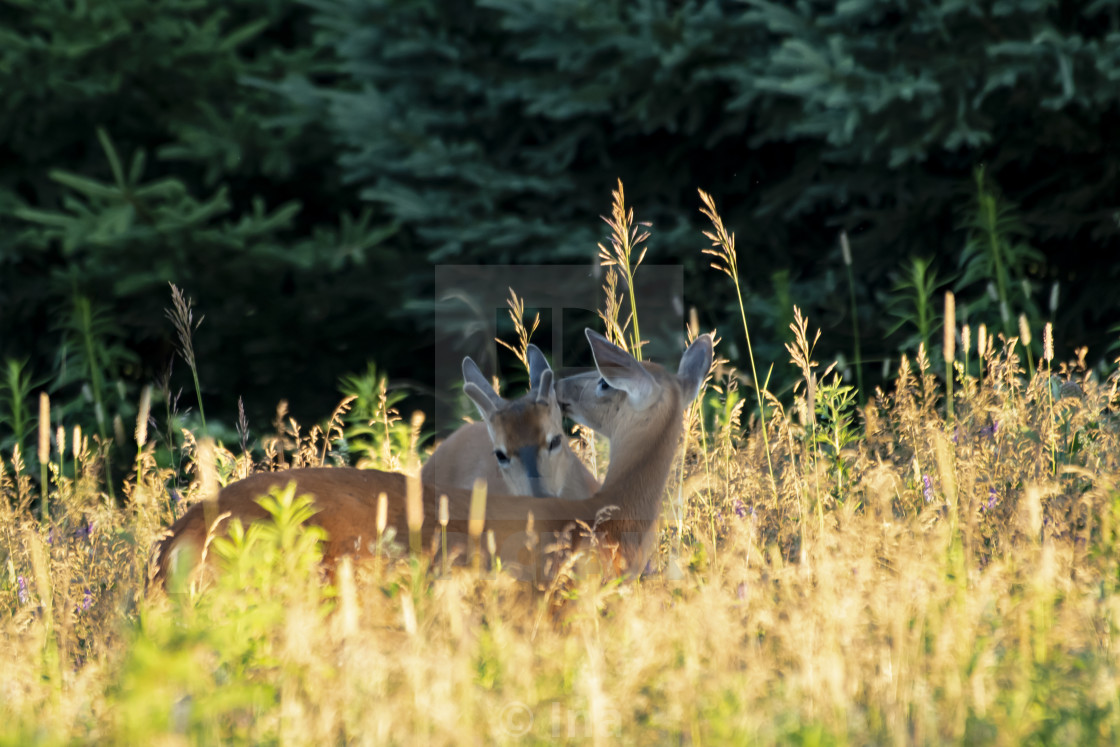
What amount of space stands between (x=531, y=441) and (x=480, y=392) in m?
0.33

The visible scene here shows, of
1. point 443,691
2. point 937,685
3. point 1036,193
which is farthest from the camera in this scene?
point 1036,193

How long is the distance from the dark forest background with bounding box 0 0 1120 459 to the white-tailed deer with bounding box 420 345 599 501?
10.4 feet

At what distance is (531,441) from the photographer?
496 centimetres

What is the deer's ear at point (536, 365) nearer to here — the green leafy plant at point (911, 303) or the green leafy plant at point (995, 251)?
the green leafy plant at point (911, 303)

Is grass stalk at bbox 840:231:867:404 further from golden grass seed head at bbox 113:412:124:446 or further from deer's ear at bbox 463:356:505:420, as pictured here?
golden grass seed head at bbox 113:412:124:446

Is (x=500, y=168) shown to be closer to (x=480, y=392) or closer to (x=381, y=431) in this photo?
(x=381, y=431)

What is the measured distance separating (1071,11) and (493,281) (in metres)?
4.37

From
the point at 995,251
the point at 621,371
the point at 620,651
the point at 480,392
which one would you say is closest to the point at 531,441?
the point at 480,392

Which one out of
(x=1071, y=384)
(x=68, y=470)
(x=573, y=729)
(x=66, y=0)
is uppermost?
(x=66, y=0)

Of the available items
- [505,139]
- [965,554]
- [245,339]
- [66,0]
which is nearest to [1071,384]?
[965,554]

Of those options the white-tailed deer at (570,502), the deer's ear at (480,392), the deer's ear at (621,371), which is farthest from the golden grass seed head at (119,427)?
the deer's ear at (621,371)

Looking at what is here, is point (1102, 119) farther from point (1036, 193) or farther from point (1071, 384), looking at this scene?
point (1071, 384)

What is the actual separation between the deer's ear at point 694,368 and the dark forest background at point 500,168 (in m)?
3.33

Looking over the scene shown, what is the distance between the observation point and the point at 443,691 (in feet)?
7.62
